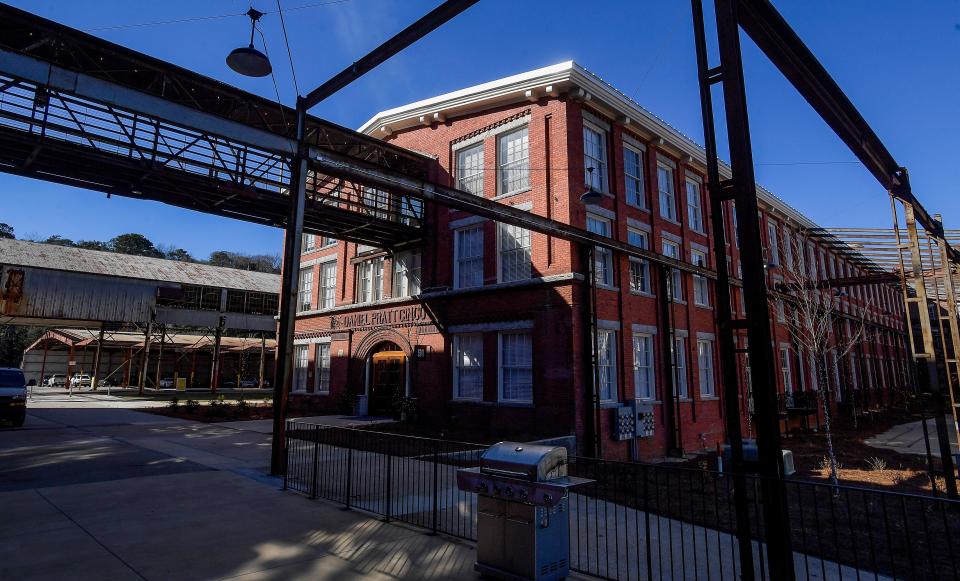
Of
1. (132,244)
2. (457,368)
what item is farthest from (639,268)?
(132,244)

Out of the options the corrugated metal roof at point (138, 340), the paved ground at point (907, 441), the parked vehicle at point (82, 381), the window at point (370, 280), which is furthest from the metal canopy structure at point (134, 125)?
the parked vehicle at point (82, 381)

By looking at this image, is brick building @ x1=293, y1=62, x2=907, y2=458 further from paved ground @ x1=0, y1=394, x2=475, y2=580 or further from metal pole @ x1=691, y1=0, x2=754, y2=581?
metal pole @ x1=691, y1=0, x2=754, y2=581

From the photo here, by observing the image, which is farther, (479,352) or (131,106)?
(479,352)

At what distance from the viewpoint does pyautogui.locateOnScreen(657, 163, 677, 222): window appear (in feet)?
72.6

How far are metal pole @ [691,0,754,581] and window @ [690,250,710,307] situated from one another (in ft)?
58.5

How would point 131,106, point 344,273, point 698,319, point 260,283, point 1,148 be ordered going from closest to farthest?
point 131,106, point 1,148, point 698,319, point 344,273, point 260,283

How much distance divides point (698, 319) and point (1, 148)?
23.7 metres

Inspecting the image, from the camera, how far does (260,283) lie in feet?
153

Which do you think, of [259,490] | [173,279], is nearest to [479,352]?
[259,490]

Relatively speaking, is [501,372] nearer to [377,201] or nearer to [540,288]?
[540,288]

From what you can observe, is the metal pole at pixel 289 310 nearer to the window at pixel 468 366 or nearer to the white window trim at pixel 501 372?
the white window trim at pixel 501 372

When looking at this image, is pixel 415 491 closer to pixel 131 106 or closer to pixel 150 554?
pixel 150 554

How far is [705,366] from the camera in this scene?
22203mm

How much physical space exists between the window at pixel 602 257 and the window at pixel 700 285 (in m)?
6.17
